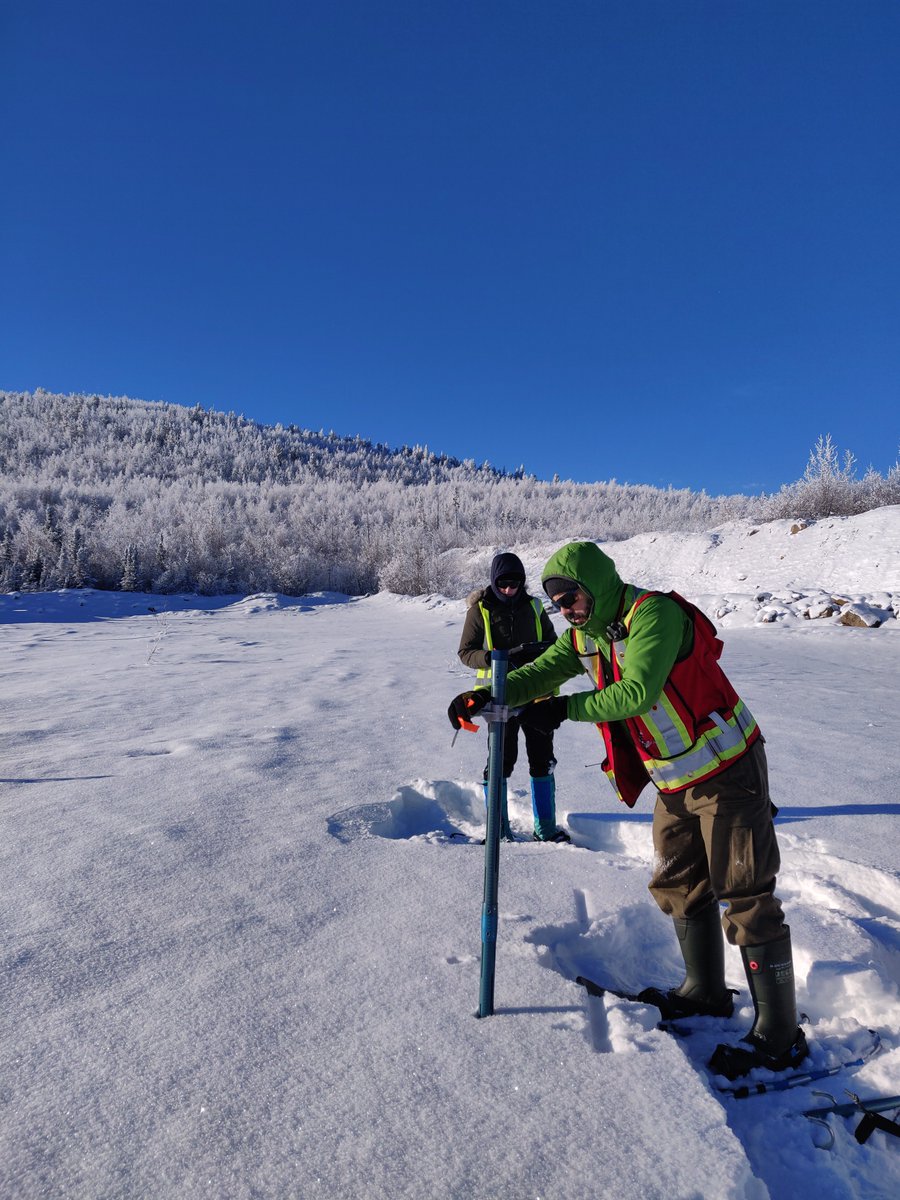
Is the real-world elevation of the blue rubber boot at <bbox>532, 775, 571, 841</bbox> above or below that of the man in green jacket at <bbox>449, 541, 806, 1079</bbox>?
below

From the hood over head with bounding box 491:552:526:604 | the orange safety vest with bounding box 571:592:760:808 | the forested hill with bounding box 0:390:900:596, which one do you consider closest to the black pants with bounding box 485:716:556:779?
the hood over head with bounding box 491:552:526:604

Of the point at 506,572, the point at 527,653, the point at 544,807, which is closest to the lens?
the point at 506,572

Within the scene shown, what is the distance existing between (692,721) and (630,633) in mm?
393

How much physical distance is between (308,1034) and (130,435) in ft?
210

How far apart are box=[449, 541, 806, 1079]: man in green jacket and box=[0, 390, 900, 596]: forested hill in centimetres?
2005

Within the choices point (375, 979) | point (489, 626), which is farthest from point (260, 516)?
point (375, 979)

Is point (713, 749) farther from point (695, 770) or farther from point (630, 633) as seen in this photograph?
point (630, 633)

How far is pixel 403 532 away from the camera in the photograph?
28656mm

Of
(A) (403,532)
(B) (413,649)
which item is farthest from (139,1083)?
(A) (403,532)

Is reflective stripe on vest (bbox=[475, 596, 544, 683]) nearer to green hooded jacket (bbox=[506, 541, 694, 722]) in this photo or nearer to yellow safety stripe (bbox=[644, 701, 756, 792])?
green hooded jacket (bbox=[506, 541, 694, 722])

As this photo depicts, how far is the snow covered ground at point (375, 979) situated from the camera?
168 cm

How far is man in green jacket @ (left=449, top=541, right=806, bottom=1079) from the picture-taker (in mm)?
2184

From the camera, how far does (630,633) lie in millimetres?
2219

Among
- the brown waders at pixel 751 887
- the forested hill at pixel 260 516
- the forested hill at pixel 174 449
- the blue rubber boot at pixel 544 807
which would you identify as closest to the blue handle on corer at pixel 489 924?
the brown waders at pixel 751 887
